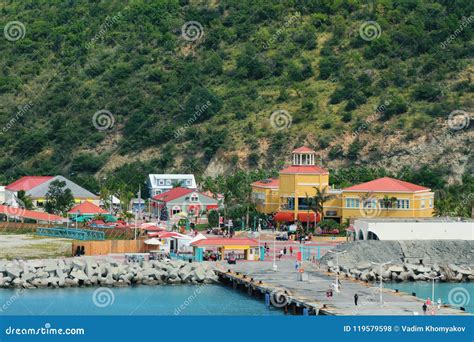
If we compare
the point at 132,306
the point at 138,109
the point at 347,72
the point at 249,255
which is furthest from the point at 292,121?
the point at 132,306

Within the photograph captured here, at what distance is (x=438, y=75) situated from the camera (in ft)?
518

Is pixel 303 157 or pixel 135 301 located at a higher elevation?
pixel 303 157

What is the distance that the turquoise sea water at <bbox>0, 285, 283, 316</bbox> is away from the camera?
71.8 m

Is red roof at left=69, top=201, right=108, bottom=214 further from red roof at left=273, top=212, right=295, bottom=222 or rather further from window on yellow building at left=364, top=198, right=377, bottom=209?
window on yellow building at left=364, top=198, right=377, bottom=209

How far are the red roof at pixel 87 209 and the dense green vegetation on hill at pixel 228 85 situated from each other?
15273 mm

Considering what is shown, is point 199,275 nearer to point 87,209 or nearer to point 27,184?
point 87,209

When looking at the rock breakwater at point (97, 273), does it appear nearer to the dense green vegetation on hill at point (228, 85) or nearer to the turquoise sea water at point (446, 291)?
the turquoise sea water at point (446, 291)

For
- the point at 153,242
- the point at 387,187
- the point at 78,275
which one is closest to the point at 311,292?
the point at 78,275

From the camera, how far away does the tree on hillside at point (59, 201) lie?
127125 mm

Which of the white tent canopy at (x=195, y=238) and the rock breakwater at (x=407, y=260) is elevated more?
the white tent canopy at (x=195, y=238)

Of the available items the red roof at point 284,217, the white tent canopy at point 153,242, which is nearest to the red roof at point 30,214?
the red roof at point 284,217

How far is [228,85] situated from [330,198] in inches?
2254

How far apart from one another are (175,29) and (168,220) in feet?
230

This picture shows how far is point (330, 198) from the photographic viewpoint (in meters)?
119
